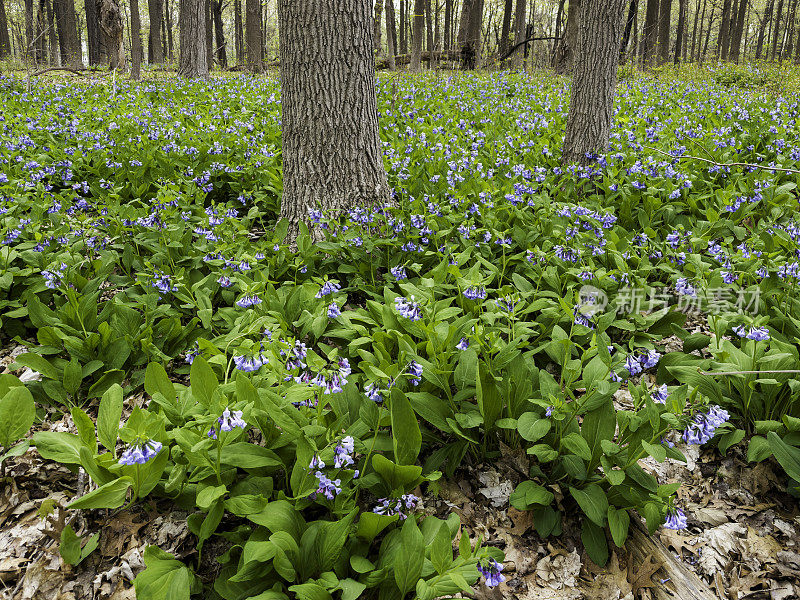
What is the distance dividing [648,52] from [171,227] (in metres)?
20.5

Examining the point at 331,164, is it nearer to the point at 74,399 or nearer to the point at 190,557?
the point at 74,399

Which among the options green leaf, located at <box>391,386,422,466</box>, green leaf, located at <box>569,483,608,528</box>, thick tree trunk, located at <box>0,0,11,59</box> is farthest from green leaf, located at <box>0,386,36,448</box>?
thick tree trunk, located at <box>0,0,11,59</box>

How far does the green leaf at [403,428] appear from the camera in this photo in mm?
1861

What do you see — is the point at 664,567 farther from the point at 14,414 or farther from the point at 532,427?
the point at 14,414

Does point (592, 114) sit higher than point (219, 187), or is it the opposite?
point (592, 114)

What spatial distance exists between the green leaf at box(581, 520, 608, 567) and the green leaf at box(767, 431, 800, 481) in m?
0.74

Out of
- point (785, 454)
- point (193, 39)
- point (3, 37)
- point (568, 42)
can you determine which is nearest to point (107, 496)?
point (785, 454)

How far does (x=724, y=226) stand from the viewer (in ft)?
13.0

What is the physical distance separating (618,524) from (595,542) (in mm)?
110

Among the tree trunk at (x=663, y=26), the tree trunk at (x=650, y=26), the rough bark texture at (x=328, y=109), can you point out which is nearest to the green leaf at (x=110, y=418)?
the rough bark texture at (x=328, y=109)

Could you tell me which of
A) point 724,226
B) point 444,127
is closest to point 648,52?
point 444,127

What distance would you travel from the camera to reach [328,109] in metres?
3.70

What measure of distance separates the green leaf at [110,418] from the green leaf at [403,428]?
0.96 meters

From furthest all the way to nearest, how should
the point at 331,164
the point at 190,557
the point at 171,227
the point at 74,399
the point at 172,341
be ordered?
1. the point at 331,164
2. the point at 171,227
3. the point at 172,341
4. the point at 74,399
5. the point at 190,557
